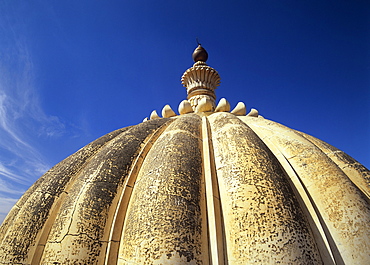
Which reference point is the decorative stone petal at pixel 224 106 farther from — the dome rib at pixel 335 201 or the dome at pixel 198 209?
the dome rib at pixel 335 201

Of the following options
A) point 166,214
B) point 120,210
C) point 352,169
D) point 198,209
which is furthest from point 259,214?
point 352,169

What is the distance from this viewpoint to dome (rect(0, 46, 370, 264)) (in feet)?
5.95

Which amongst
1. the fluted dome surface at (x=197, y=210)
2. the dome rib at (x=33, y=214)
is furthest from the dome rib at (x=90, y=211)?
the dome rib at (x=33, y=214)

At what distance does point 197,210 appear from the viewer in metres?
2.05

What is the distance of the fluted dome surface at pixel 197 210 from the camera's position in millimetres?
1812

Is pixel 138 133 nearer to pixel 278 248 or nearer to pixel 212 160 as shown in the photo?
pixel 212 160

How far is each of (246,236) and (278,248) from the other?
28 cm

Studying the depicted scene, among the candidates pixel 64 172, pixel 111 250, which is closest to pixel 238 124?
pixel 111 250

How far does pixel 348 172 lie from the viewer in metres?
2.81

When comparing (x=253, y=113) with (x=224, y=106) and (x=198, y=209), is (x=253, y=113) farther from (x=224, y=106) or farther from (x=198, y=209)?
(x=198, y=209)

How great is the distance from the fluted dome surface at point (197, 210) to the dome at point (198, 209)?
0.01 m

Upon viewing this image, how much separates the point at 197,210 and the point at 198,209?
→ 20 millimetres

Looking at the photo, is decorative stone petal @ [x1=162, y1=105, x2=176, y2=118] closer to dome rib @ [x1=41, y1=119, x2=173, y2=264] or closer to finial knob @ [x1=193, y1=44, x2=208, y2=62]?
dome rib @ [x1=41, y1=119, x2=173, y2=264]

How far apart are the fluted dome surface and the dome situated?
1cm
